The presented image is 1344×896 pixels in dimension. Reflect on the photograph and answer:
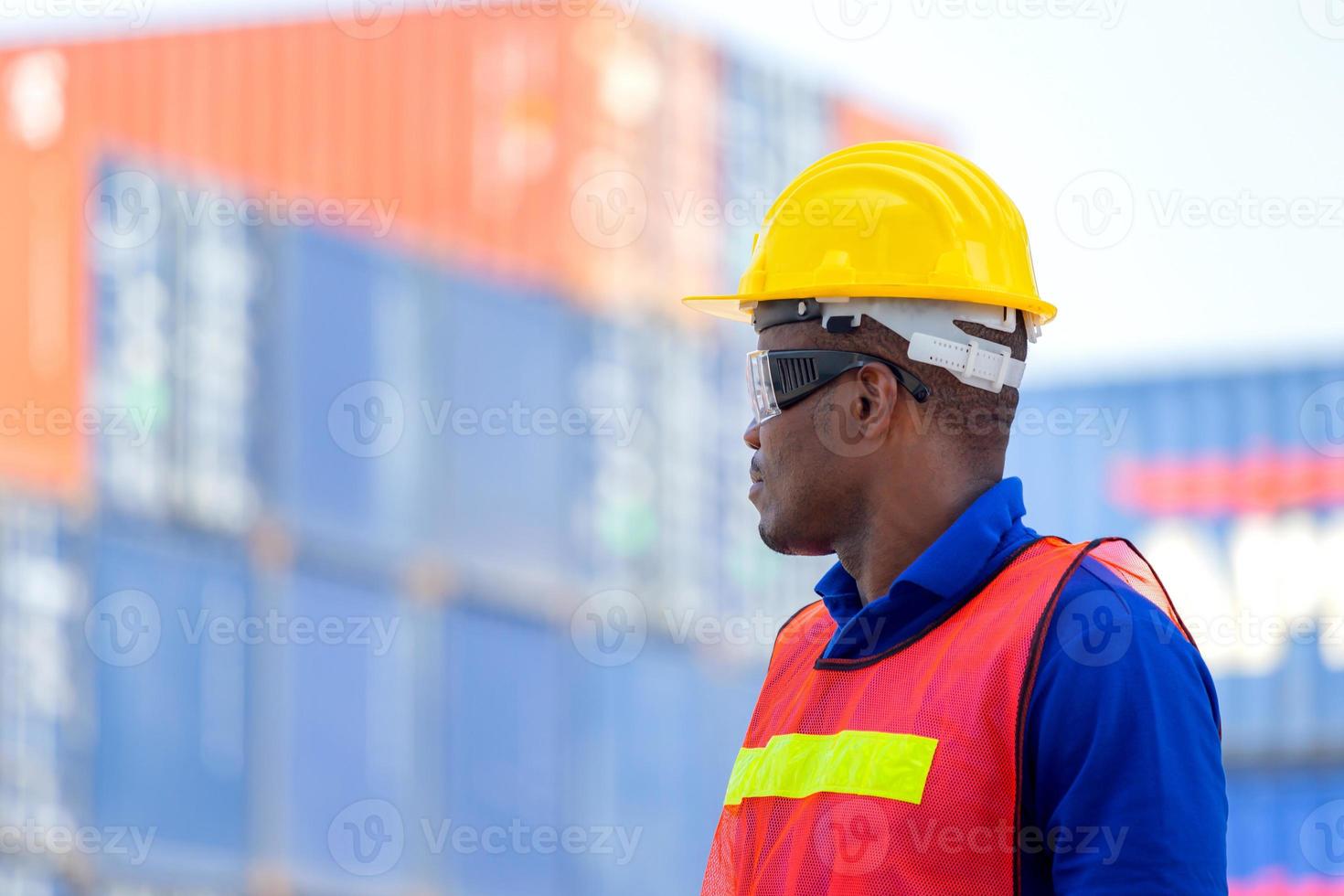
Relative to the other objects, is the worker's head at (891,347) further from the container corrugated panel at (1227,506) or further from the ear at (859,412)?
the container corrugated panel at (1227,506)

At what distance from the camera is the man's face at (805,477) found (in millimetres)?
1999

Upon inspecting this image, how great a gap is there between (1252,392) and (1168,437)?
754 mm

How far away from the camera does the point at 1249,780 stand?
1302cm

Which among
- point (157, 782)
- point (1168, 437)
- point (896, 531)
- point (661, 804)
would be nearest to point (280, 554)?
point (157, 782)

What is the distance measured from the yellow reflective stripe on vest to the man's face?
0.24 m

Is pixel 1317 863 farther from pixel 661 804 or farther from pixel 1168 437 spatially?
pixel 661 804

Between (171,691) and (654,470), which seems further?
(654,470)
